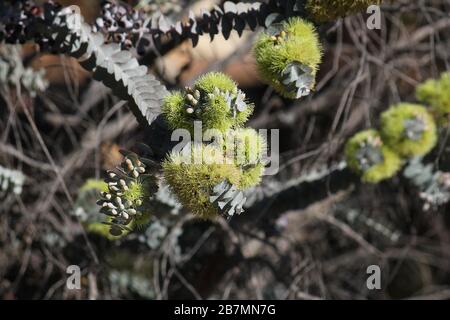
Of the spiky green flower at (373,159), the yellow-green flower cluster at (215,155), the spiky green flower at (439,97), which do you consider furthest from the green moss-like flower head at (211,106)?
the spiky green flower at (439,97)

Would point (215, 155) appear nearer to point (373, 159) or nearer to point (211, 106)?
point (211, 106)

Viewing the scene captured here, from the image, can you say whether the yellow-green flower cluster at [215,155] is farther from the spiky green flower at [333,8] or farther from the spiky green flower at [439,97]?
the spiky green flower at [439,97]

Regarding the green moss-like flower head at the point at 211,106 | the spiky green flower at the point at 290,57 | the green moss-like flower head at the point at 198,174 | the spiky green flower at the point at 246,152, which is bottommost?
the green moss-like flower head at the point at 198,174

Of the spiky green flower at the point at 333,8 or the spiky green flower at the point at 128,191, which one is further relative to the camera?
the spiky green flower at the point at 333,8

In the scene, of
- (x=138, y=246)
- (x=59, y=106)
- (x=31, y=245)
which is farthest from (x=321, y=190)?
(x=59, y=106)
